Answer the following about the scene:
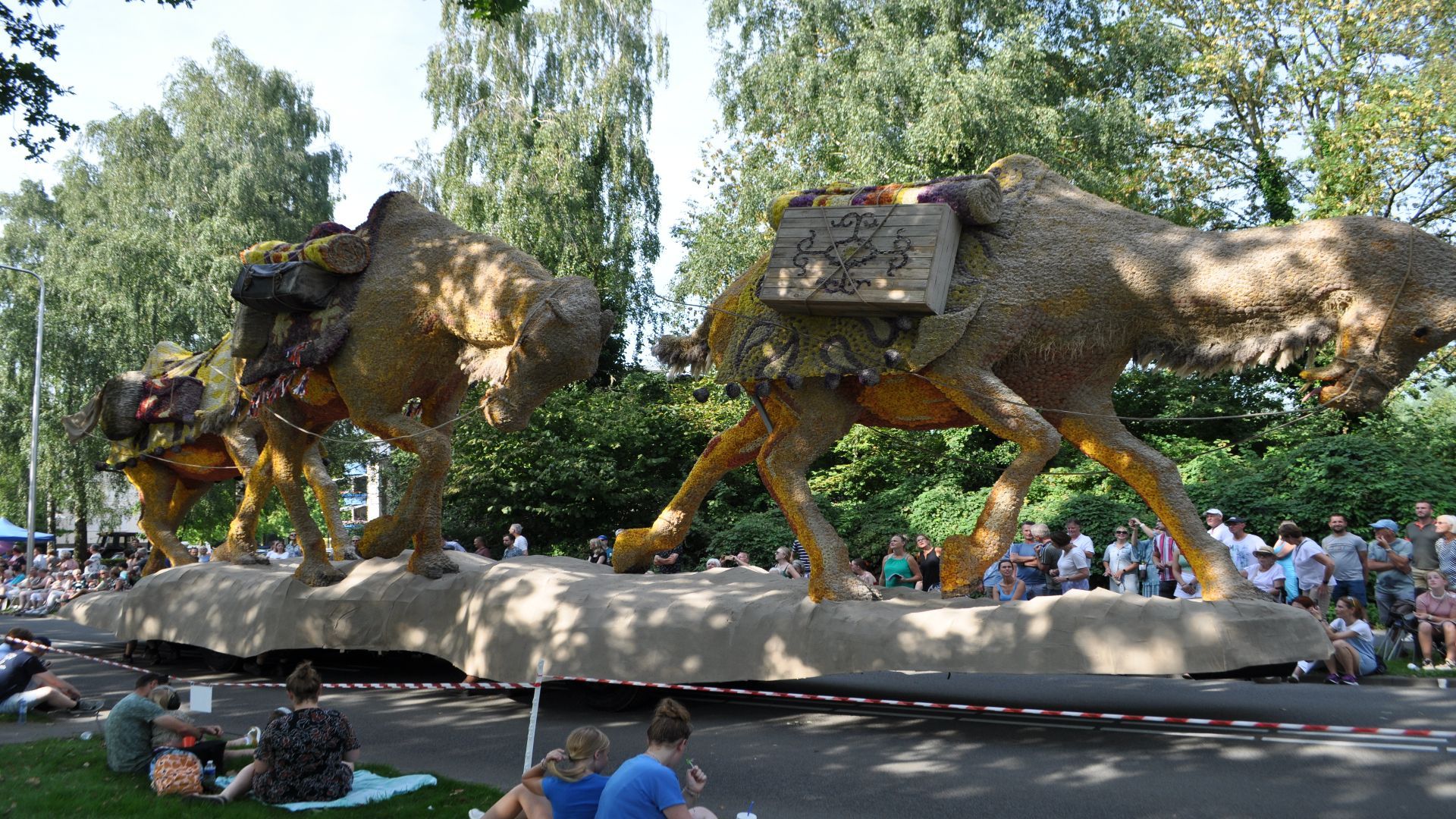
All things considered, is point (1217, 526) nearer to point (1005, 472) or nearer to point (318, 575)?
point (1005, 472)

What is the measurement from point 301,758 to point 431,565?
12.5 feet

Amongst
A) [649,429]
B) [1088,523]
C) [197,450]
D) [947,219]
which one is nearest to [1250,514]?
[1088,523]

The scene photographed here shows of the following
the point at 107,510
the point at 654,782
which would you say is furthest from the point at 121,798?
the point at 107,510

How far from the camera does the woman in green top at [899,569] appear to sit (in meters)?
11.4

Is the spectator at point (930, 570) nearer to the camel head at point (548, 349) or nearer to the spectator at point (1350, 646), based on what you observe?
the spectator at point (1350, 646)

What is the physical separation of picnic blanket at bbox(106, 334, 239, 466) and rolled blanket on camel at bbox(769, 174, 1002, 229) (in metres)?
7.12

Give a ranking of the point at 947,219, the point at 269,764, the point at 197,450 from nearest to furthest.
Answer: the point at 269,764 < the point at 947,219 < the point at 197,450

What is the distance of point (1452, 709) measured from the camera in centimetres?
771

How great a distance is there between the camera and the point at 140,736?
22.8 ft

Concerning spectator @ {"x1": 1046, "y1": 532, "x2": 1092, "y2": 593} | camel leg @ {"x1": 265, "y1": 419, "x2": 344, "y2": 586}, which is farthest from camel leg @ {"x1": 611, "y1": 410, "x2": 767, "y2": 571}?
spectator @ {"x1": 1046, "y1": 532, "x2": 1092, "y2": 593}

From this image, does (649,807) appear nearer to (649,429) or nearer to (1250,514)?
(1250,514)

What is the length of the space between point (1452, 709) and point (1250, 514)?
712 cm

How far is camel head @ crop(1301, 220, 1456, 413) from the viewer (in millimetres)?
6871

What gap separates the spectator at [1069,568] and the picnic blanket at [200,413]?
8.80 m
